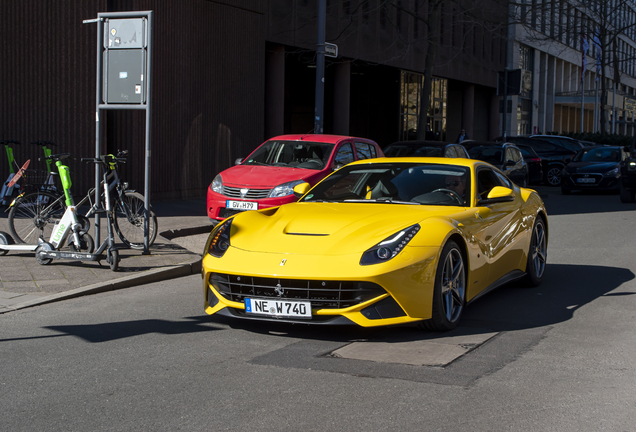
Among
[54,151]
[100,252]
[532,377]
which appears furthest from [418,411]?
[54,151]

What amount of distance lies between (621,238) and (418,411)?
9.24m

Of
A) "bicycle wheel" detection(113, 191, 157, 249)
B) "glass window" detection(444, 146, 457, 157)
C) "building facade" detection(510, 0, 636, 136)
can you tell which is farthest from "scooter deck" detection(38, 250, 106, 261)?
"building facade" detection(510, 0, 636, 136)

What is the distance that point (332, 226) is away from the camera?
5664 millimetres

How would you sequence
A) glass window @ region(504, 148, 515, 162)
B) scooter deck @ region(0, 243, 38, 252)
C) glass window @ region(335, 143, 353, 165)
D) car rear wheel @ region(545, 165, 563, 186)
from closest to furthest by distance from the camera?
scooter deck @ region(0, 243, 38, 252)
glass window @ region(335, 143, 353, 165)
glass window @ region(504, 148, 515, 162)
car rear wheel @ region(545, 165, 563, 186)

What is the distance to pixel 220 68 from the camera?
58.0 feet

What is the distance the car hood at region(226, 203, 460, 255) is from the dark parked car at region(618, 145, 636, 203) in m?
14.2

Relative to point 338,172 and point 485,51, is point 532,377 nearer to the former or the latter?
point 338,172

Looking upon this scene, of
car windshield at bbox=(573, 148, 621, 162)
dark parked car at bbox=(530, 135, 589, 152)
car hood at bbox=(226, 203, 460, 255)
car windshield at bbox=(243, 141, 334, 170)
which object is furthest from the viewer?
dark parked car at bbox=(530, 135, 589, 152)

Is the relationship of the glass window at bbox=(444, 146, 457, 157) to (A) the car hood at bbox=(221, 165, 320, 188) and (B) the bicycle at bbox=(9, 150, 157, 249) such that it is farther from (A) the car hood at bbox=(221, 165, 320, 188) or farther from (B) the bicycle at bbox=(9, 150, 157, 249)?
(B) the bicycle at bbox=(9, 150, 157, 249)

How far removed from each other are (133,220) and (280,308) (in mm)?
4874

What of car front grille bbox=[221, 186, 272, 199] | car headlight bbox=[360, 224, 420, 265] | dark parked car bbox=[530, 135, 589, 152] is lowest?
car headlight bbox=[360, 224, 420, 265]

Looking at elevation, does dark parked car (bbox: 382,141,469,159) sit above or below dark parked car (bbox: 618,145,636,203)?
above

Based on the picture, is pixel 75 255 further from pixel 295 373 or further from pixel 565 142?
pixel 565 142

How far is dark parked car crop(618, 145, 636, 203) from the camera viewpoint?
18.8 metres
